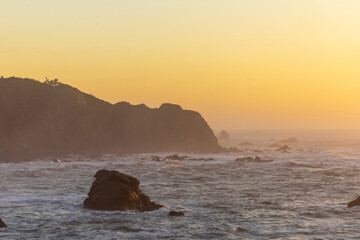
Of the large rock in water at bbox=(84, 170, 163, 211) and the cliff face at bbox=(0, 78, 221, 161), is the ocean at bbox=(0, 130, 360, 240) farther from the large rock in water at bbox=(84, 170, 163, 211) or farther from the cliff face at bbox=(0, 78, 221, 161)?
the cliff face at bbox=(0, 78, 221, 161)

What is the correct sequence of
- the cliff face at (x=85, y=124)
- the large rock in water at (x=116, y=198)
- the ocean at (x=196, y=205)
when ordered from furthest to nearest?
the cliff face at (x=85, y=124)
the large rock in water at (x=116, y=198)
the ocean at (x=196, y=205)

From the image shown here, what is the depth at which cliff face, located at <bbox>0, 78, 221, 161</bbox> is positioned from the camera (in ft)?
419

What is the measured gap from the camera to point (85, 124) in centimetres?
13950

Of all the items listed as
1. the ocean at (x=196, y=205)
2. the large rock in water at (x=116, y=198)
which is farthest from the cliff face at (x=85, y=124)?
the large rock in water at (x=116, y=198)

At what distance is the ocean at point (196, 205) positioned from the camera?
37.7m

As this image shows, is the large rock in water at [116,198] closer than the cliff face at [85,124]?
Yes

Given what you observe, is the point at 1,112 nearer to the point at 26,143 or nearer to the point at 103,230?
the point at 26,143

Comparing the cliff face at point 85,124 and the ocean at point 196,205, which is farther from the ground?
the cliff face at point 85,124

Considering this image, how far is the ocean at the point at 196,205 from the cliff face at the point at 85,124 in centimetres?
4095

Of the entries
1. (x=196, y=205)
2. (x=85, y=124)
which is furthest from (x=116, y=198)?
(x=85, y=124)

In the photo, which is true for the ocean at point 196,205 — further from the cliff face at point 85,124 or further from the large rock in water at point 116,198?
the cliff face at point 85,124

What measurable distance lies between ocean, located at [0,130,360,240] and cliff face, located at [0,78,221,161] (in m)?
40.9

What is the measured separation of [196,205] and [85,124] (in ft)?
310

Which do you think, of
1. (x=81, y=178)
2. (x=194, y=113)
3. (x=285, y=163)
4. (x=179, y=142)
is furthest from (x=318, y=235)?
(x=194, y=113)
